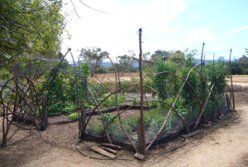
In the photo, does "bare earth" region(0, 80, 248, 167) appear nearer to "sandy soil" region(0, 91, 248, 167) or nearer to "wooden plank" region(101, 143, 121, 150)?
"sandy soil" region(0, 91, 248, 167)

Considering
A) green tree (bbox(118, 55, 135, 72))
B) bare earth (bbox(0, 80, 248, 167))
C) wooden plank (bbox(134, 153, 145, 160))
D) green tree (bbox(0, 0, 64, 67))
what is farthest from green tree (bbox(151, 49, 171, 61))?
wooden plank (bbox(134, 153, 145, 160))

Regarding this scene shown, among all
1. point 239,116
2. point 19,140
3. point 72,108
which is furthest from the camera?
point 72,108

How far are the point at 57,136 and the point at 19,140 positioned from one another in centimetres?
91

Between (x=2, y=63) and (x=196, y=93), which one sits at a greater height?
(x=2, y=63)

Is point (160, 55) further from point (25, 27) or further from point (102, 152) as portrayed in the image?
point (25, 27)

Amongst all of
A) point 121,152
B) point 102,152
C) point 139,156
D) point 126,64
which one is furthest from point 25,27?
point 126,64

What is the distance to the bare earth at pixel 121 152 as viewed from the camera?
483 centimetres

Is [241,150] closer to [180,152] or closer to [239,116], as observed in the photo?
[180,152]

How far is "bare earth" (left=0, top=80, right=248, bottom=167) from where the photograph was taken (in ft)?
15.9

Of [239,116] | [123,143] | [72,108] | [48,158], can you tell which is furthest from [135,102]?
[48,158]

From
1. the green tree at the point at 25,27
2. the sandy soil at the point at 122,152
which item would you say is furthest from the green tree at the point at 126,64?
the green tree at the point at 25,27

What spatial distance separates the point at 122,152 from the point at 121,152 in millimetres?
20

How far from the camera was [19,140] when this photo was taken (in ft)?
21.4

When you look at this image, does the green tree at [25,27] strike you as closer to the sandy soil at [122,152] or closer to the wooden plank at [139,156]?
the sandy soil at [122,152]
